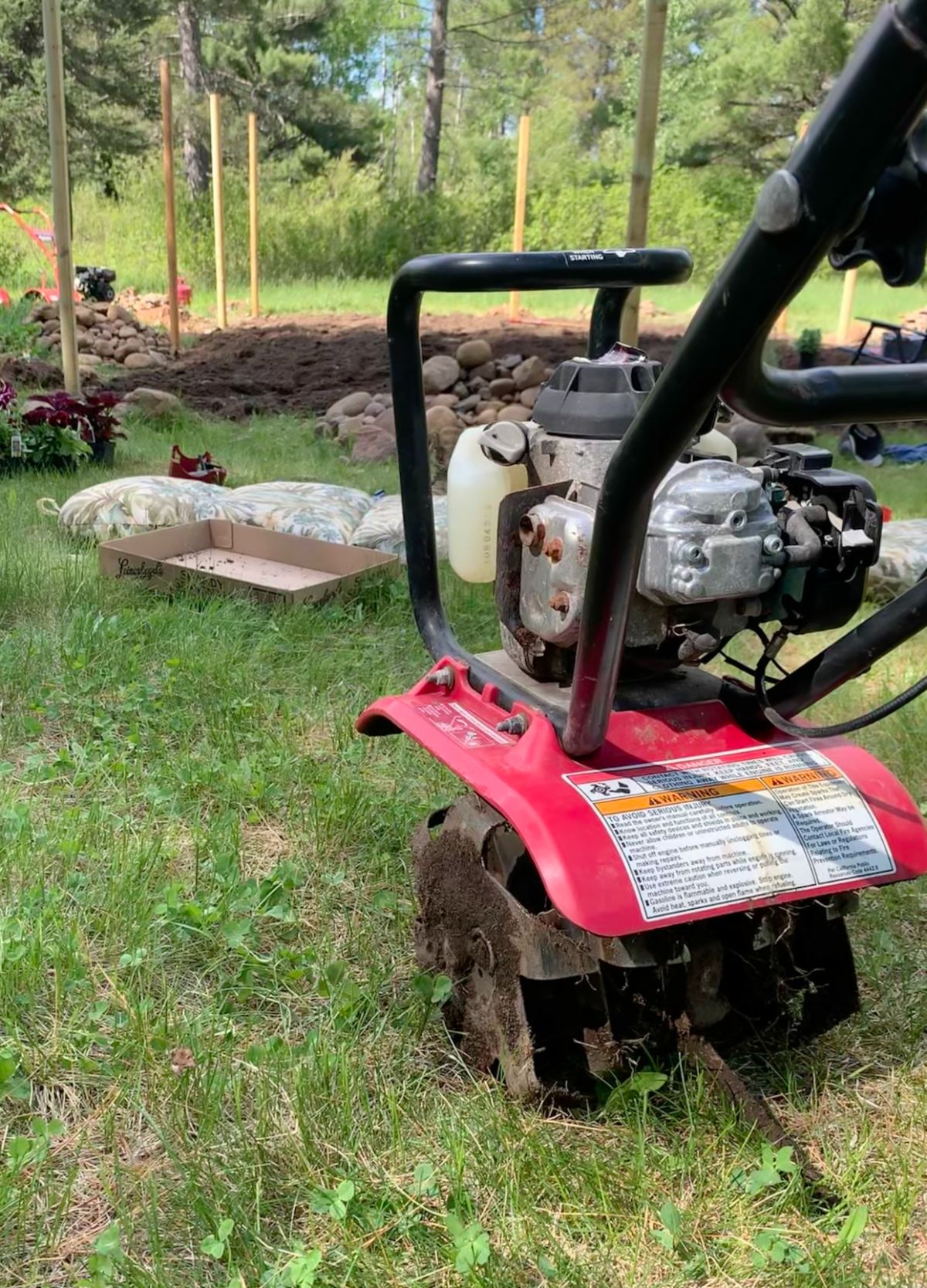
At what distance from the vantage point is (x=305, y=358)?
10031 millimetres

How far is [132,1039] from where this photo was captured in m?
1.62

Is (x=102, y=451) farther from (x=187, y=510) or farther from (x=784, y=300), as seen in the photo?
(x=784, y=300)

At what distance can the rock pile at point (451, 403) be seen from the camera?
651 centimetres

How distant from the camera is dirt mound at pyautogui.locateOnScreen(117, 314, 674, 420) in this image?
827 centimetres

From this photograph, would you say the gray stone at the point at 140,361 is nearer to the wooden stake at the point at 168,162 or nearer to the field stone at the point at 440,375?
the wooden stake at the point at 168,162

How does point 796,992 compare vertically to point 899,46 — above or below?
below

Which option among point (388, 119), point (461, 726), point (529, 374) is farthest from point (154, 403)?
point (388, 119)

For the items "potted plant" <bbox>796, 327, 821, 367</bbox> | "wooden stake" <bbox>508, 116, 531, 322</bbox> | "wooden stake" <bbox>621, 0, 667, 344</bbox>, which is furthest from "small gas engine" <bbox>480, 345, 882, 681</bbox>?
"potted plant" <bbox>796, 327, 821, 367</bbox>

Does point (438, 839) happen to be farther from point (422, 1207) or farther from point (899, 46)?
point (899, 46)

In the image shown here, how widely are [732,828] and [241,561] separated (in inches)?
108

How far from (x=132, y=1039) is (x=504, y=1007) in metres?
0.51

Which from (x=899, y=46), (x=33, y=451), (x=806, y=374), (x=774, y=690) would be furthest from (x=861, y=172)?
(x=33, y=451)

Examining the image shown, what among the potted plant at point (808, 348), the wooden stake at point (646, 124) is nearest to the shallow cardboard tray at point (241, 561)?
the wooden stake at point (646, 124)

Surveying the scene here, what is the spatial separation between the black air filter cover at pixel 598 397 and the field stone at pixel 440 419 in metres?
5.03
